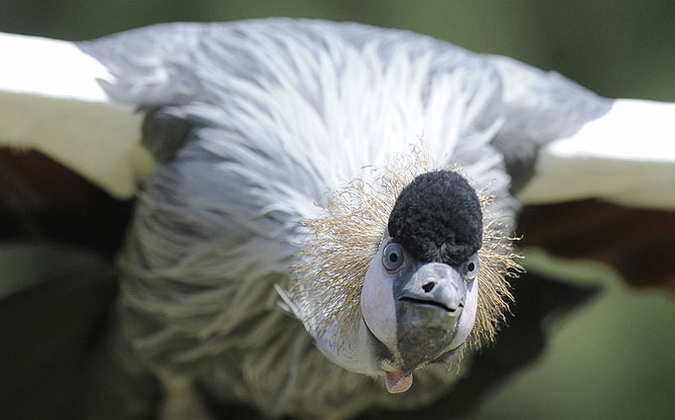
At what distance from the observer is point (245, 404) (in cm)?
238

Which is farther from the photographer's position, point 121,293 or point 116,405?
point 116,405

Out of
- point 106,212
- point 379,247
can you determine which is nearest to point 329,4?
point 106,212

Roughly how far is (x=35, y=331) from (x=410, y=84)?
0.97m

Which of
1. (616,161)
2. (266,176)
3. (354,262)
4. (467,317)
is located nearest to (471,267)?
(467,317)

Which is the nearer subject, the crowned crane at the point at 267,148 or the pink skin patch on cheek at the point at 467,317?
the pink skin patch on cheek at the point at 467,317

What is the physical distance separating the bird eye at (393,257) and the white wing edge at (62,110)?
0.85 metres

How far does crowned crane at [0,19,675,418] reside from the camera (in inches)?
75.8

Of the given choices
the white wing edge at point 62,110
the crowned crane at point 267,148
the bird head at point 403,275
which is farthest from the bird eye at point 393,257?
the white wing edge at point 62,110

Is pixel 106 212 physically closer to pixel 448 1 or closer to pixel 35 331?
pixel 35 331

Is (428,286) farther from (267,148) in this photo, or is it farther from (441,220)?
(267,148)

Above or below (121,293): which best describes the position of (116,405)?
below

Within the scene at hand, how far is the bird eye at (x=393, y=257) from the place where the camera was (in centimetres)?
134

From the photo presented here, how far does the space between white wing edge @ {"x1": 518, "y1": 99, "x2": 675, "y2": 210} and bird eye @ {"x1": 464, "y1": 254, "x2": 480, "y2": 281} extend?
0.82 meters

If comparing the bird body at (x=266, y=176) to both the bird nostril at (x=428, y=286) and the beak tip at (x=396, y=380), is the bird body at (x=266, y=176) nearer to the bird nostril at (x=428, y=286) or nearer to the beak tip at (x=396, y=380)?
the beak tip at (x=396, y=380)
